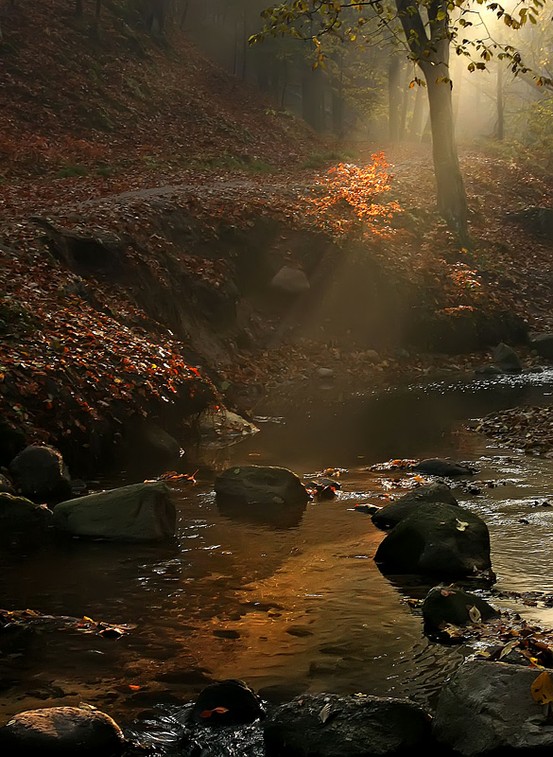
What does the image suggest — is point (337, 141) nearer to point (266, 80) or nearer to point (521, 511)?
point (266, 80)

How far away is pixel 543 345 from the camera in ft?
73.4

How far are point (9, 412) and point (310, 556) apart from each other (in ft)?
15.0

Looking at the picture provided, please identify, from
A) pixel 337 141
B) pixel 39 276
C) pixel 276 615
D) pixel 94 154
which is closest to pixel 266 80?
pixel 337 141

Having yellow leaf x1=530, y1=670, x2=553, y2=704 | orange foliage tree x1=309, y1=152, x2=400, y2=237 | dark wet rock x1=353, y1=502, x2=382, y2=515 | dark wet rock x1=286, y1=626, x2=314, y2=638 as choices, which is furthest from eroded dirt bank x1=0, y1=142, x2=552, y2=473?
yellow leaf x1=530, y1=670, x2=553, y2=704

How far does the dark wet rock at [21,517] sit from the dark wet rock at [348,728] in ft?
15.7

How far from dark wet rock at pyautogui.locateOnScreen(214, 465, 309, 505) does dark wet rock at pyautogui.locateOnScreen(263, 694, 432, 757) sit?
216 inches

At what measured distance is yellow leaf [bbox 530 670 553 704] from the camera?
4645mm

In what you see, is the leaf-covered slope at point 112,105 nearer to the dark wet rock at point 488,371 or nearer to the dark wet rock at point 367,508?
the dark wet rock at point 488,371

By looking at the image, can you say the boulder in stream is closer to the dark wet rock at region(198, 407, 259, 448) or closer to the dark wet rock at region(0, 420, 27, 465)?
the dark wet rock at region(0, 420, 27, 465)

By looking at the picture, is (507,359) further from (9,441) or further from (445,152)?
(9,441)

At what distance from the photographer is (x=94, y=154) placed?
27391 mm

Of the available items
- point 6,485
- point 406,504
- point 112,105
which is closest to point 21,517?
point 6,485

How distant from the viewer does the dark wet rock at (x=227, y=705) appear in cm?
519

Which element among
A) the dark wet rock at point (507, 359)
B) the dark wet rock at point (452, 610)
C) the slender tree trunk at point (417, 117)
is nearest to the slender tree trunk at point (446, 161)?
the dark wet rock at point (507, 359)
